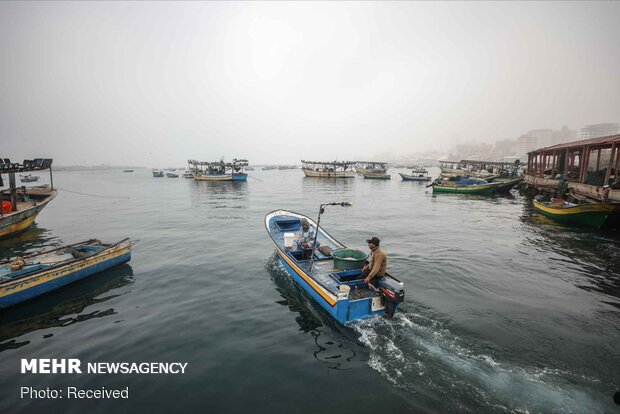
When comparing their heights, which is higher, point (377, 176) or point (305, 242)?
point (377, 176)

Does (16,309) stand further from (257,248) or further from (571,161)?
(571,161)

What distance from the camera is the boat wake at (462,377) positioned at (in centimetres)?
554

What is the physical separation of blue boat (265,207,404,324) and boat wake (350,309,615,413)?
2.07ft

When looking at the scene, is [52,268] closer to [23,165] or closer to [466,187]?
[23,165]

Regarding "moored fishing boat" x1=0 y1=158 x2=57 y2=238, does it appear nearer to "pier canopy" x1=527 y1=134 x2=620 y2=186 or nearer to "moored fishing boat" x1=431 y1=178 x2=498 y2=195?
"pier canopy" x1=527 y1=134 x2=620 y2=186

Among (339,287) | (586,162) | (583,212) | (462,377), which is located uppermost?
(586,162)

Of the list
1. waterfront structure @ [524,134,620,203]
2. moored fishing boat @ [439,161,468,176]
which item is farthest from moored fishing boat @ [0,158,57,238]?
moored fishing boat @ [439,161,468,176]

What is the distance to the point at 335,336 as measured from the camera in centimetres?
801

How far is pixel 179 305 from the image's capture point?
9.87 metres

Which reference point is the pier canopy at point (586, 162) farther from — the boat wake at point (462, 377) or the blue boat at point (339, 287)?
the blue boat at point (339, 287)

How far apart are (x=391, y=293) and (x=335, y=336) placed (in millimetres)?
2071

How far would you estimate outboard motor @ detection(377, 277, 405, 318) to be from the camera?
755cm

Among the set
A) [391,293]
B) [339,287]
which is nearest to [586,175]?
[391,293]

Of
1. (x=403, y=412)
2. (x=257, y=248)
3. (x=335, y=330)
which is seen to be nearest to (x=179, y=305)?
(x=335, y=330)
